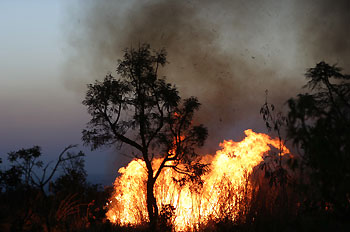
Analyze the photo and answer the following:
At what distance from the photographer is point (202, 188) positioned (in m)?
14.9

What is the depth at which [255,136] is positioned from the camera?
15.6m

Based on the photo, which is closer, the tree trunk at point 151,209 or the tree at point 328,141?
the tree at point 328,141

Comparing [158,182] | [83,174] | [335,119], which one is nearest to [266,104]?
[335,119]

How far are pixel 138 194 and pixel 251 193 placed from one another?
231 inches

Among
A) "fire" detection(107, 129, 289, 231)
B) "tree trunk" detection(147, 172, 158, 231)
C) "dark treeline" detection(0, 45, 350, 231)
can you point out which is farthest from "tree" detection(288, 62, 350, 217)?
"tree trunk" detection(147, 172, 158, 231)

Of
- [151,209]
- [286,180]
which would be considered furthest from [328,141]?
[151,209]

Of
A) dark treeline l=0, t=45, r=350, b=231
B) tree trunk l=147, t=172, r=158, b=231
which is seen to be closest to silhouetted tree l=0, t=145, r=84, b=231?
dark treeline l=0, t=45, r=350, b=231

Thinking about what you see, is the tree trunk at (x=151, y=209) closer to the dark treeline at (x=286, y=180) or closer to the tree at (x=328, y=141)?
the dark treeline at (x=286, y=180)

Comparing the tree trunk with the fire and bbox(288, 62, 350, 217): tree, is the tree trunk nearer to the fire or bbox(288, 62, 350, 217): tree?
the fire

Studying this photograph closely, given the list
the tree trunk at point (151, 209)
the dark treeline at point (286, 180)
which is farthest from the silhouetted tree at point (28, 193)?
the tree trunk at point (151, 209)

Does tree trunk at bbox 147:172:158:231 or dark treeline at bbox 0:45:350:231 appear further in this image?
tree trunk at bbox 147:172:158:231

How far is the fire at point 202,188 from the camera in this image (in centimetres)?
1277

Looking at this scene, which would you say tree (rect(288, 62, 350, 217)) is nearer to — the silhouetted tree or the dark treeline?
the dark treeline

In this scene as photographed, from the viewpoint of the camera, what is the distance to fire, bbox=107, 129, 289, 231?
1277cm
